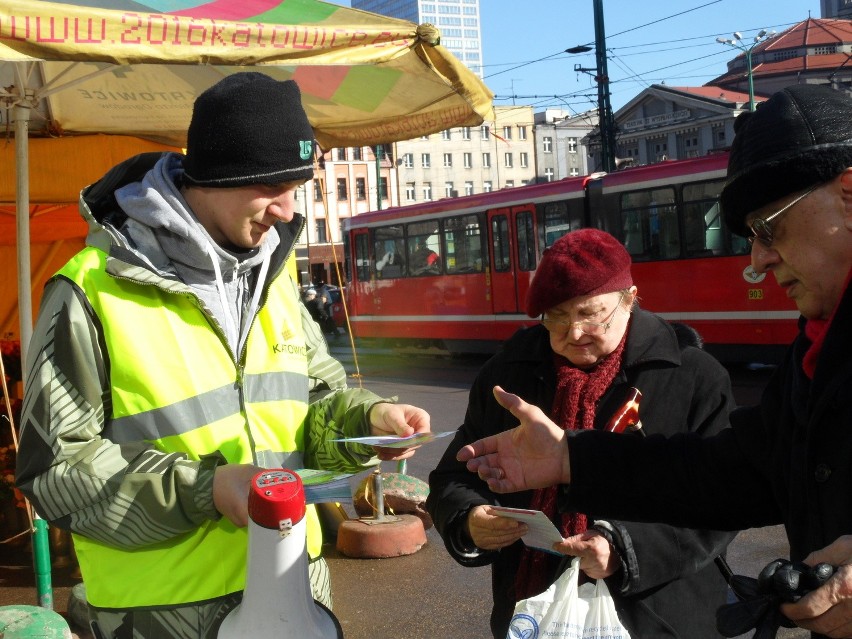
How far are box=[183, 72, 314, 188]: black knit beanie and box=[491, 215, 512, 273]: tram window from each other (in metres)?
16.1

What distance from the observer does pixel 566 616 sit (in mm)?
2291

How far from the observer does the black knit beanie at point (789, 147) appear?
1771 mm

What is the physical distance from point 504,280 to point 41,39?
50.0 feet

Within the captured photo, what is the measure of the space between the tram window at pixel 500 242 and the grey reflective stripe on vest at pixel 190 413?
1613 cm

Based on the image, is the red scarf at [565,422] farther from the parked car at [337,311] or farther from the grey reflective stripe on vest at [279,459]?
the parked car at [337,311]

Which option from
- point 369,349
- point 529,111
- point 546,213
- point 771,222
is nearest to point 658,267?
point 546,213

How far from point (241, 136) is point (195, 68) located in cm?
325

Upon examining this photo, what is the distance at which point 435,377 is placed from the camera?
16906 mm

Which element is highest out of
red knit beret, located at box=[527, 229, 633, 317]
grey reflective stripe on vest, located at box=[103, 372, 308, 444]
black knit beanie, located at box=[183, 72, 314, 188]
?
black knit beanie, located at box=[183, 72, 314, 188]

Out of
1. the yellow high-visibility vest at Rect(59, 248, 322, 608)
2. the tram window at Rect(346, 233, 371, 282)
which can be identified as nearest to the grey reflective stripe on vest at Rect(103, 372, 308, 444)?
the yellow high-visibility vest at Rect(59, 248, 322, 608)

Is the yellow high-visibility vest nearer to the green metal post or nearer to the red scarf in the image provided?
the red scarf

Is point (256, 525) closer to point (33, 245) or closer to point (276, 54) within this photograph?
point (276, 54)

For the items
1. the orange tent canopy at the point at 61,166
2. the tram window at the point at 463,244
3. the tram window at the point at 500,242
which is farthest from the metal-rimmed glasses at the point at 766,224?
the tram window at the point at 463,244

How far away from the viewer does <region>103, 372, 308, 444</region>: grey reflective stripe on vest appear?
6.74 feet
